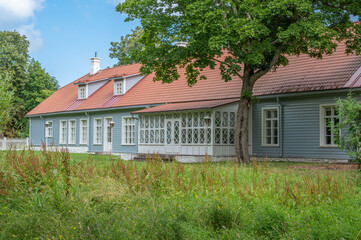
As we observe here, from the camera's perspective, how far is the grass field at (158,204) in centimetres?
593

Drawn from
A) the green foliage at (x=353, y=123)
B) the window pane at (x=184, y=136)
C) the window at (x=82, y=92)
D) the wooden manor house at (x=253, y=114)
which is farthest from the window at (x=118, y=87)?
the green foliage at (x=353, y=123)

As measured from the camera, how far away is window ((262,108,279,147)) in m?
21.9

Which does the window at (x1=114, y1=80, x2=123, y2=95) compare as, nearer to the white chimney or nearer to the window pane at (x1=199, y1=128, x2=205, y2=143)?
the white chimney

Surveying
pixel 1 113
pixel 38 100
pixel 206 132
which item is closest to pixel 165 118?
pixel 206 132

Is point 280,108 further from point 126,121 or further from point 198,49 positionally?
point 126,121

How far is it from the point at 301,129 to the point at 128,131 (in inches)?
507

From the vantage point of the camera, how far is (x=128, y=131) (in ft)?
97.8

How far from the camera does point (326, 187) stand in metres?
7.77

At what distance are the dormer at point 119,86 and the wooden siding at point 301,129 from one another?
501 inches

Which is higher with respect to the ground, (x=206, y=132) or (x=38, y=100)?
(x=38, y=100)

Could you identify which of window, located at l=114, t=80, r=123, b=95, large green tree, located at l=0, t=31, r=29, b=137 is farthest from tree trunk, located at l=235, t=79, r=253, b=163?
large green tree, located at l=0, t=31, r=29, b=137

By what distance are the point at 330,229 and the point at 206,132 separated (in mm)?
16133

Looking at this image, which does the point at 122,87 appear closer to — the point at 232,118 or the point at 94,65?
the point at 94,65

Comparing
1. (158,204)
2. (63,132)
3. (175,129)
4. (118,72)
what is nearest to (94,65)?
(118,72)
